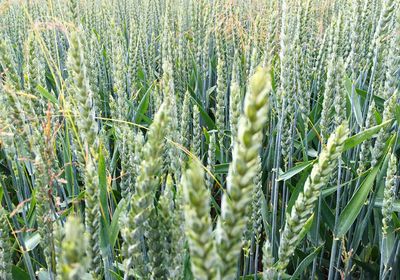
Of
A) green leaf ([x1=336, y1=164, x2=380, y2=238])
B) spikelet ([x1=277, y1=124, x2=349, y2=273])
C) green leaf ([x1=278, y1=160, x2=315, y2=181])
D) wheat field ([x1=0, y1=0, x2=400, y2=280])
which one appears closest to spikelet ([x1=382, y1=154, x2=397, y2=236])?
wheat field ([x1=0, y1=0, x2=400, y2=280])

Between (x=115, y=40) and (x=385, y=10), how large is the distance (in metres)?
0.99

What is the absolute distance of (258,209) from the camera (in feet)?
3.27

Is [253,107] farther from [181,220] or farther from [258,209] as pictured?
[258,209]

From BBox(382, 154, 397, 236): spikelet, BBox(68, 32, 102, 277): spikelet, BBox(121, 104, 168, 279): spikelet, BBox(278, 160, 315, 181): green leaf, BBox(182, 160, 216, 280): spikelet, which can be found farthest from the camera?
BBox(278, 160, 315, 181): green leaf

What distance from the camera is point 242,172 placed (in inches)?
13.7

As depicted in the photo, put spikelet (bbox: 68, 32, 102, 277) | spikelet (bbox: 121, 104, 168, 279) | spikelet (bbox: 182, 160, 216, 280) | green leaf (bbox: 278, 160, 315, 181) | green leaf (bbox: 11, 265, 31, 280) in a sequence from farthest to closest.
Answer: green leaf (bbox: 278, 160, 315, 181) → green leaf (bbox: 11, 265, 31, 280) → spikelet (bbox: 68, 32, 102, 277) → spikelet (bbox: 121, 104, 168, 279) → spikelet (bbox: 182, 160, 216, 280)

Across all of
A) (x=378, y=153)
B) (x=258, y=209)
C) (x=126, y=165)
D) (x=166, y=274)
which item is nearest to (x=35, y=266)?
(x=126, y=165)

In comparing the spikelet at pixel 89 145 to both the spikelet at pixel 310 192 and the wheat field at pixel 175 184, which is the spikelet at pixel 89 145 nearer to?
the wheat field at pixel 175 184

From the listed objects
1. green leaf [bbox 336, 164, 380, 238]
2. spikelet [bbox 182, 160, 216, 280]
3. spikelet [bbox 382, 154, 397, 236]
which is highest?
spikelet [bbox 182, 160, 216, 280]

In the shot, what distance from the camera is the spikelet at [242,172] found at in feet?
1.11

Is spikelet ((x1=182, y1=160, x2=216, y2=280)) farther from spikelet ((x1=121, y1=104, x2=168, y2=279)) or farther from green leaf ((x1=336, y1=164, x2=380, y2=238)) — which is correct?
green leaf ((x1=336, y1=164, x2=380, y2=238))

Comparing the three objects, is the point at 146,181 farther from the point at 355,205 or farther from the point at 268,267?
the point at 355,205

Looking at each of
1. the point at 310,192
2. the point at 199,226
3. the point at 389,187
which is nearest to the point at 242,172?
the point at 199,226

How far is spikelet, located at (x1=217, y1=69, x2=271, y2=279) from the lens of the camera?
1.11ft
